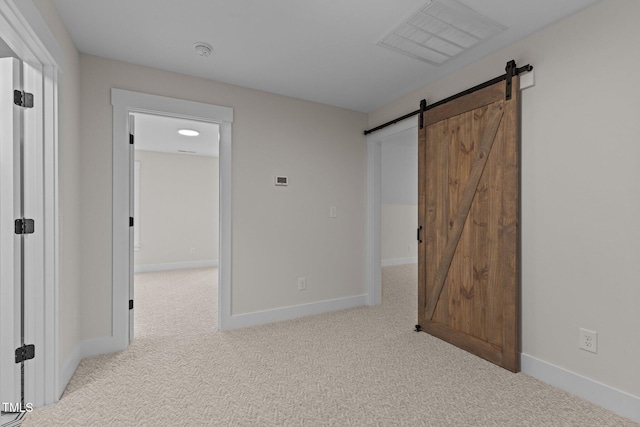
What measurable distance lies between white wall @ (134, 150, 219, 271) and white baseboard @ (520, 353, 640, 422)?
595 centimetres

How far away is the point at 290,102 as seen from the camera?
337 cm

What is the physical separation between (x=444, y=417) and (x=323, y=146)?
2729 mm

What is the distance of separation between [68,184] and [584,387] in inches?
139

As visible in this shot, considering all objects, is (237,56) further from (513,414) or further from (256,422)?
(513,414)

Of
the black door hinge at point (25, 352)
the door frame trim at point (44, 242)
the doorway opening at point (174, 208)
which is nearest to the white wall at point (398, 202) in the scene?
the doorway opening at point (174, 208)

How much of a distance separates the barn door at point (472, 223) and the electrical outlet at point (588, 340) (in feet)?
1.18

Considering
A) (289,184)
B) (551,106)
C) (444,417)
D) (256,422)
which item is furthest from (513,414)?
(289,184)

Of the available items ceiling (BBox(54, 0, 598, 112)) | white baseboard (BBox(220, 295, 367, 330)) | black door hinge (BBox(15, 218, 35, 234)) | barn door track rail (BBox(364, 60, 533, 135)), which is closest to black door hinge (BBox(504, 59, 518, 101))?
barn door track rail (BBox(364, 60, 533, 135))

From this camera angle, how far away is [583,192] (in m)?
1.91

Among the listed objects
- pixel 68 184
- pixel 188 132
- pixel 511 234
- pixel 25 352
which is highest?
pixel 188 132

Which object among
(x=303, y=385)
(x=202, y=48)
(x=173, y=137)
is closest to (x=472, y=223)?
(x=303, y=385)

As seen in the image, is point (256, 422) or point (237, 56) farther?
point (237, 56)

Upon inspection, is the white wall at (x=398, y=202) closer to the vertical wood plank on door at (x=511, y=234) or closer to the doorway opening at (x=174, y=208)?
the doorway opening at (x=174, y=208)

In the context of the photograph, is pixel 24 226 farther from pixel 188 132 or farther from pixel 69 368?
pixel 188 132
